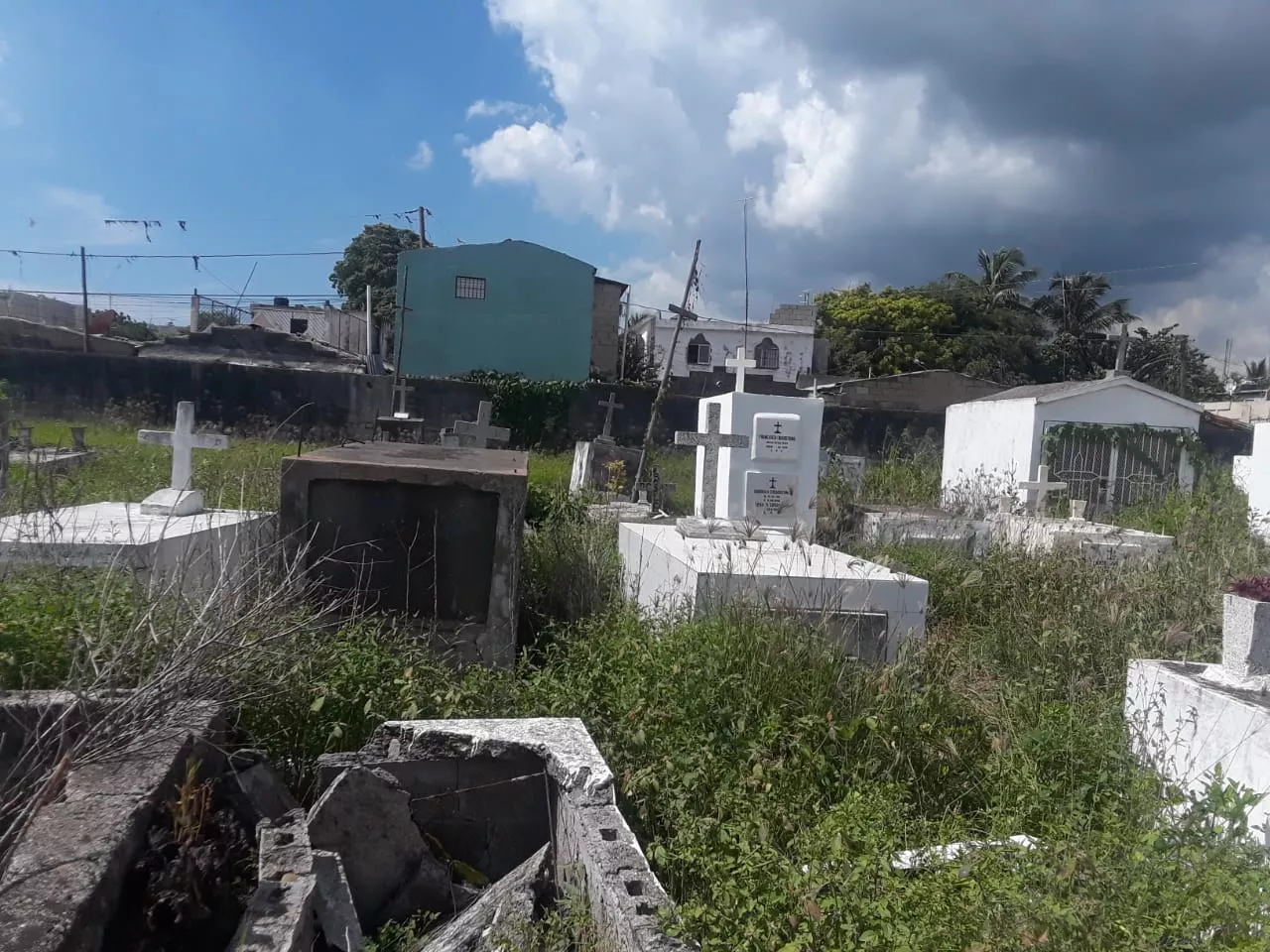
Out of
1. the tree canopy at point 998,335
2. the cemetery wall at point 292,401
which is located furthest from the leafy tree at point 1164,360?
the cemetery wall at point 292,401

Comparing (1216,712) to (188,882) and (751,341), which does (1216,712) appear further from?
(751,341)

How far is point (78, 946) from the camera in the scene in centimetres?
201

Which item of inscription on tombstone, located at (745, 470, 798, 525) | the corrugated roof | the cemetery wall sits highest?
the corrugated roof

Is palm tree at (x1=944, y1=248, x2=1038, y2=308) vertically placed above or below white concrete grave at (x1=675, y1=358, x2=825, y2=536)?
above

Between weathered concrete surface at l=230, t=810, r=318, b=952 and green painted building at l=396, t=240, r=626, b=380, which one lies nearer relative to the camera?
weathered concrete surface at l=230, t=810, r=318, b=952

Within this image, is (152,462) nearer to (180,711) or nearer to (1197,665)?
(180,711)

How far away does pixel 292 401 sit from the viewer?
19062 mm

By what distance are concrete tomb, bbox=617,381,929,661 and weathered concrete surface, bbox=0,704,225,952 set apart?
8.47ft

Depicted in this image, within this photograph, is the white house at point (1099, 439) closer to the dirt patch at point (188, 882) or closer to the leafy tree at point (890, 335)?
the dirt patch at point (188, 882)

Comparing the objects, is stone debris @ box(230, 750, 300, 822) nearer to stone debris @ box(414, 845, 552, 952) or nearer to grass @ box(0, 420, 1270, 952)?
grass @ box(0, 420, 1270, 952)

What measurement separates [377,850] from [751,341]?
33206mm

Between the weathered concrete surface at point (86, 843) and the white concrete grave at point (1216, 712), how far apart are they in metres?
3.39

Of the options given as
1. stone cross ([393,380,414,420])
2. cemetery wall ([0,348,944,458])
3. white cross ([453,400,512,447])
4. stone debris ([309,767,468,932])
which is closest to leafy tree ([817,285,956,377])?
cemetery wall ([0,348,944,458])

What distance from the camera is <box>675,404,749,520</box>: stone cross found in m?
6.98
